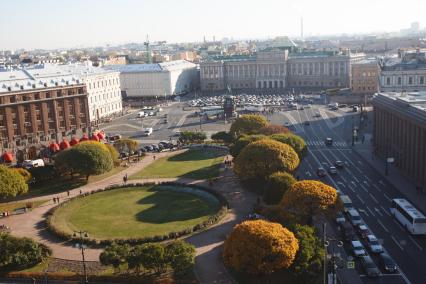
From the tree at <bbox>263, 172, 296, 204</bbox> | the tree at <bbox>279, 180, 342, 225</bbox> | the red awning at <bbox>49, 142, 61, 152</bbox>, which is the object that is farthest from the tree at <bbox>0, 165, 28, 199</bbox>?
the tree at <bbox>279, 180, 342, 225</bbox>

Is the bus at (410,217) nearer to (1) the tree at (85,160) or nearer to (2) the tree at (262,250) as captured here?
(2) the tree at (262,250)

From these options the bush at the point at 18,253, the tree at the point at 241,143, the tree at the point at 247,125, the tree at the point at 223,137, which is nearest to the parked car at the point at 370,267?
the bush at the point at 18,253

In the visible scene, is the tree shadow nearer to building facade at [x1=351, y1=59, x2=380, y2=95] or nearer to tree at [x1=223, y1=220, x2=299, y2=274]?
tree at [x1=223, y1=220, x2=299, y2=274]

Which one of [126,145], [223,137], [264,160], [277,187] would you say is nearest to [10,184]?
[126,145]

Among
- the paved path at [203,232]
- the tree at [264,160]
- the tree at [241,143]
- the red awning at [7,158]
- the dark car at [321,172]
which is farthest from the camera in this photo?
the red awning at [7,158]

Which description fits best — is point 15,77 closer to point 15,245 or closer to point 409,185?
point 15,245

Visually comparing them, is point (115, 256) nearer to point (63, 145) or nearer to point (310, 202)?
point (310, 202)
